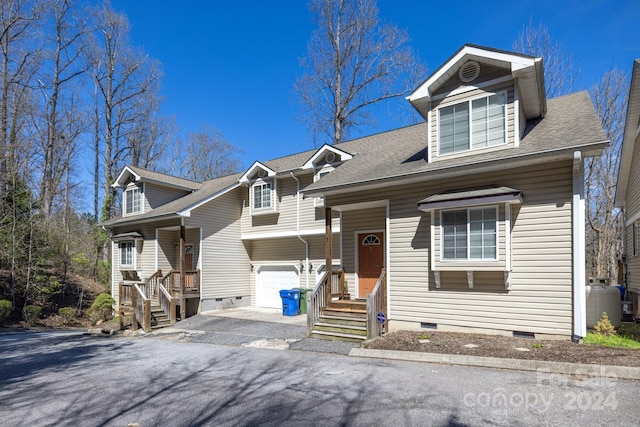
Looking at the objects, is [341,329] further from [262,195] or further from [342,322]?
[262,195]

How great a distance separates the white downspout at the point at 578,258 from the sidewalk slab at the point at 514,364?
185 cm

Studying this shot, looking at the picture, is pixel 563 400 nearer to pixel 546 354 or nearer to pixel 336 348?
pixel 546 354

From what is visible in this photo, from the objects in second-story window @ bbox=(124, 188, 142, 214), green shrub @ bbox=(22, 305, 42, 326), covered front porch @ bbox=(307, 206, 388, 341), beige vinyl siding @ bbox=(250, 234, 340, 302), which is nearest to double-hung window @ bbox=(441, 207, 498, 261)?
covered front porch @ bbox=(307, 206, 388, 341)

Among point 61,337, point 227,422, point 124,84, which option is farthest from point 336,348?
point 124,84

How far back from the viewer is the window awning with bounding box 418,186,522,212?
25.7ft

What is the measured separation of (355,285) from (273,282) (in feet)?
16.5

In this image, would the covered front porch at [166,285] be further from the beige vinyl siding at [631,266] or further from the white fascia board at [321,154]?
the beige vinyl siding at [631,266]

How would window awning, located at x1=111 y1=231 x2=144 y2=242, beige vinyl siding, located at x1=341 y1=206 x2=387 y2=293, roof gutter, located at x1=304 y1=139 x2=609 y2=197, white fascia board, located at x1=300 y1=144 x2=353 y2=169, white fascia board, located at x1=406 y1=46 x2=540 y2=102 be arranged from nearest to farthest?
A: roof gutter, located at x1=304 y1=139 x2=609 y2=197 < white fascia board, located at x1=406 y1=46 x2=540 y2=102 < beige vinyl siding, located at x1=341 y1=206 x2=387 y2=293 < white fascia board, located at x1=300 y1=144 x2=353 y2=169 < window awning, located at x1=111 y1=231 x2=144 y2=242

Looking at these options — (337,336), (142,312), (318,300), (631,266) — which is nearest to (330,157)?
(318,300)

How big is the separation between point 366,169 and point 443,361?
18.9 feet

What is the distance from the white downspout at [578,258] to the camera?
7.39 metres

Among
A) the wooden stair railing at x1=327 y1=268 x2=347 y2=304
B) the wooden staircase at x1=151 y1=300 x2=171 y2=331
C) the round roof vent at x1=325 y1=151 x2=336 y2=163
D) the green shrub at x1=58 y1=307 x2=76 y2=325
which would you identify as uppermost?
the round roof vent at x1=325 y1=151 x2=336 y2=163

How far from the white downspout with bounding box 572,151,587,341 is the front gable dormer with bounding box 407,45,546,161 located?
1561 millimetres

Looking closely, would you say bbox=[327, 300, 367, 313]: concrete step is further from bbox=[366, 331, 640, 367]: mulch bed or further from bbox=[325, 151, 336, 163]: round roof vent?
bbox=[325, 151, 336, 163]: round roof vent
